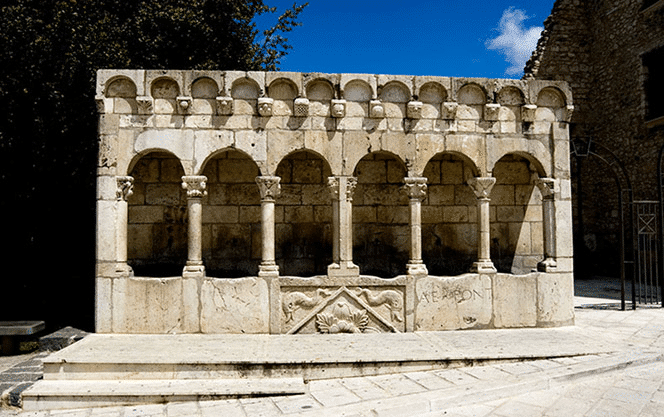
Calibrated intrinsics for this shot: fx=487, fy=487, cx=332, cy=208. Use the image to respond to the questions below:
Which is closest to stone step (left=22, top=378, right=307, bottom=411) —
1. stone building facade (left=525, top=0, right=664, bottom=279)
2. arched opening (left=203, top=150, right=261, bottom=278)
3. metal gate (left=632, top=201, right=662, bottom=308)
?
arched opening (left=203, top=150, right=261, bottom=278)

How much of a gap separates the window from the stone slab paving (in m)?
11.4

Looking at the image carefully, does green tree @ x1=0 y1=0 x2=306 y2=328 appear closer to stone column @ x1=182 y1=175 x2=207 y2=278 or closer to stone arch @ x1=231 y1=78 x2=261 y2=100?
stone column @ x1=182 y1=175 x2=207 y2=278

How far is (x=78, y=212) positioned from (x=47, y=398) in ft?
21.4

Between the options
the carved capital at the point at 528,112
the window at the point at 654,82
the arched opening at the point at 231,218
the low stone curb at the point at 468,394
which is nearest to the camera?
the low stone curb at the point at 468,394

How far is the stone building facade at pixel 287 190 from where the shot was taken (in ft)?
23.7

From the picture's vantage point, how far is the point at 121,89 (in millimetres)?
7348

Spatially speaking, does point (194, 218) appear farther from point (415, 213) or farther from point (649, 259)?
point (649, 259)

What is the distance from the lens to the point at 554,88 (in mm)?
7910

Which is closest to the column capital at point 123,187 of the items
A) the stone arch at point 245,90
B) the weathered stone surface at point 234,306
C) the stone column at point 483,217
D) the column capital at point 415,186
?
the weathered stone surface at point 234,306

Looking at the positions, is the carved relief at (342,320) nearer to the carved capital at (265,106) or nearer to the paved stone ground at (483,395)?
the paved stone ground at (483,395)

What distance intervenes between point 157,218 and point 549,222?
258 inches

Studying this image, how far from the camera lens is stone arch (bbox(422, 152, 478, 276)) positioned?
878 centimetres

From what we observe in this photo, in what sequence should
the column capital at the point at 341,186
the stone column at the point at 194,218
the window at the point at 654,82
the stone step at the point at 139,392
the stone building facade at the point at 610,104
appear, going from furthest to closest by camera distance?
the stone building facade at the point at 610,104
the window at the point at 654,82
the column capital at the point at 341,186
the stone column at the point at 194,218
the stone step at the point at 139,392

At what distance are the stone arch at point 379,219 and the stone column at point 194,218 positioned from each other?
275 cm
